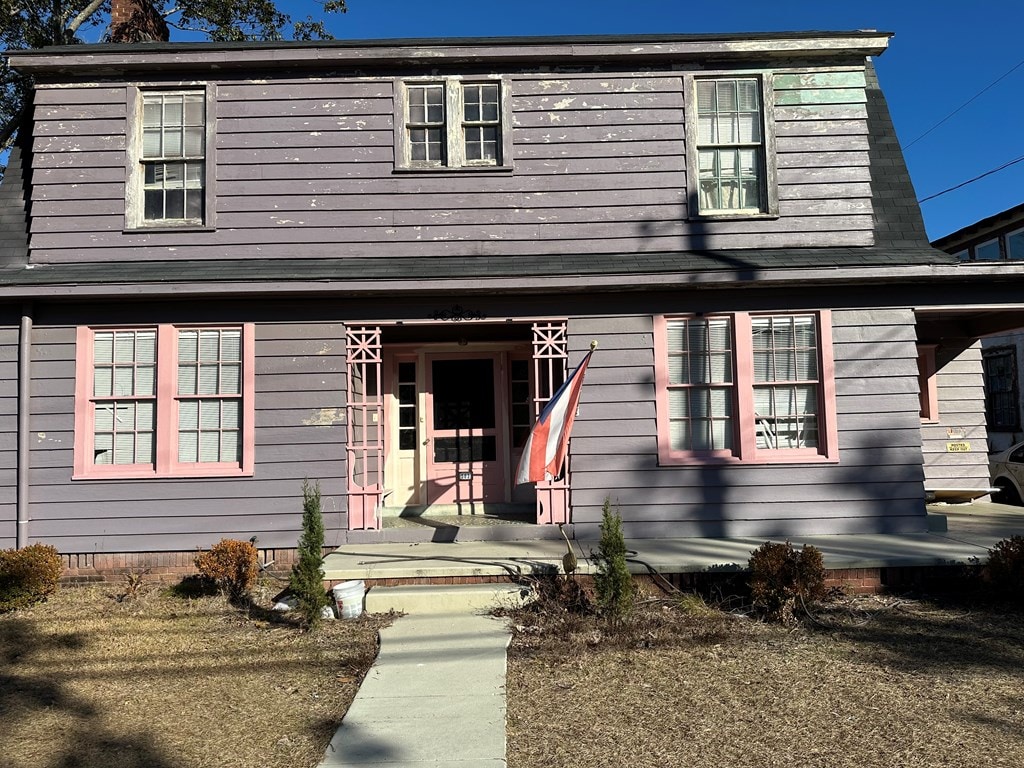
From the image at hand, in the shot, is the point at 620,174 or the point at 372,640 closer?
the point at 372,640

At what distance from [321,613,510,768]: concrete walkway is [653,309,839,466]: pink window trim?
307 cm

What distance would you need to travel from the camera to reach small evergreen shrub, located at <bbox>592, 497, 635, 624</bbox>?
5.73m

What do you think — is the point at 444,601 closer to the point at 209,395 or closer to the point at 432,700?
the point at 432,700

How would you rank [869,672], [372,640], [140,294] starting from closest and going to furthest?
[869,672] < [372,640] < [140,294]

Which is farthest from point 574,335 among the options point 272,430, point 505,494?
point 272,430

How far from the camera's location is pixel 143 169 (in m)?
8.26

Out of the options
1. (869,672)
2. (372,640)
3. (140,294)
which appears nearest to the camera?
(869,672)

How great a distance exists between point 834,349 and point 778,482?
1602 millimetres

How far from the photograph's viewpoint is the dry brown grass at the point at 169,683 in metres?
4.12

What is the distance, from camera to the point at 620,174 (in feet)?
27.2

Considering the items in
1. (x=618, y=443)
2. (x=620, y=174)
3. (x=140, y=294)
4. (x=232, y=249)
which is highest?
(x=620, y=174)

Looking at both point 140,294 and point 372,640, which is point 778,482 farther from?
point 140,294

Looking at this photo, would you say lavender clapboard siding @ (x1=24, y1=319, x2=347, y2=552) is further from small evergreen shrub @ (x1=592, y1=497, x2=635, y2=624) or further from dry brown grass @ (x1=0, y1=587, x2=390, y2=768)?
small evergreen shrub @ (x1=592, y1=497, x2=635, y2=624)

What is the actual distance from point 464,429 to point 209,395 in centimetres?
306
